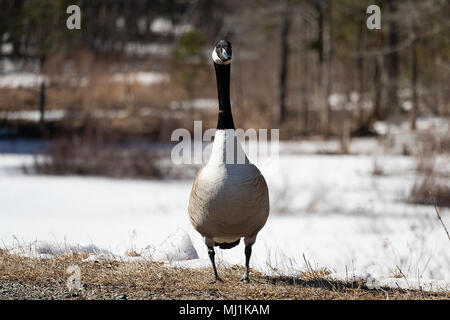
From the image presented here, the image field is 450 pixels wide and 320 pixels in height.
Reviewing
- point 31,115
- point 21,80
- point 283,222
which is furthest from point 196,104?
point 283,222

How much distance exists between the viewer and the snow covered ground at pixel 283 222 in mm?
5406

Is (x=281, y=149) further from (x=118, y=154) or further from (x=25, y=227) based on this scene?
(x=25, y=227)

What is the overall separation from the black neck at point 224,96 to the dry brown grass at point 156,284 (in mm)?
1104

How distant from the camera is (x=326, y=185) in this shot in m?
12.3

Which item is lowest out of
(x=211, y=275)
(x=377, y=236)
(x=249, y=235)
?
(x=377, y=236)

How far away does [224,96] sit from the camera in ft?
13.6

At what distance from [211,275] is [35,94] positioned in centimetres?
1600

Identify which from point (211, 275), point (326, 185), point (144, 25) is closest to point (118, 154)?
point (326, 185)

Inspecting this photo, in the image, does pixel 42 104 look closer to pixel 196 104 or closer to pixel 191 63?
pixel 191 63

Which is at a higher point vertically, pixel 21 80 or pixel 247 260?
pixel 21 80

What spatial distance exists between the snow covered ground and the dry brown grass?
29 cm

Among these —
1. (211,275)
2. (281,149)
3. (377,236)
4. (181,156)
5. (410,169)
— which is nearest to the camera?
(211,275)

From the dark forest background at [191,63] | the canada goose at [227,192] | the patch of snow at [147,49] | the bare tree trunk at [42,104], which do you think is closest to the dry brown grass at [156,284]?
the canada goose at [227,192]

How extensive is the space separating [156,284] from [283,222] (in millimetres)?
5453
